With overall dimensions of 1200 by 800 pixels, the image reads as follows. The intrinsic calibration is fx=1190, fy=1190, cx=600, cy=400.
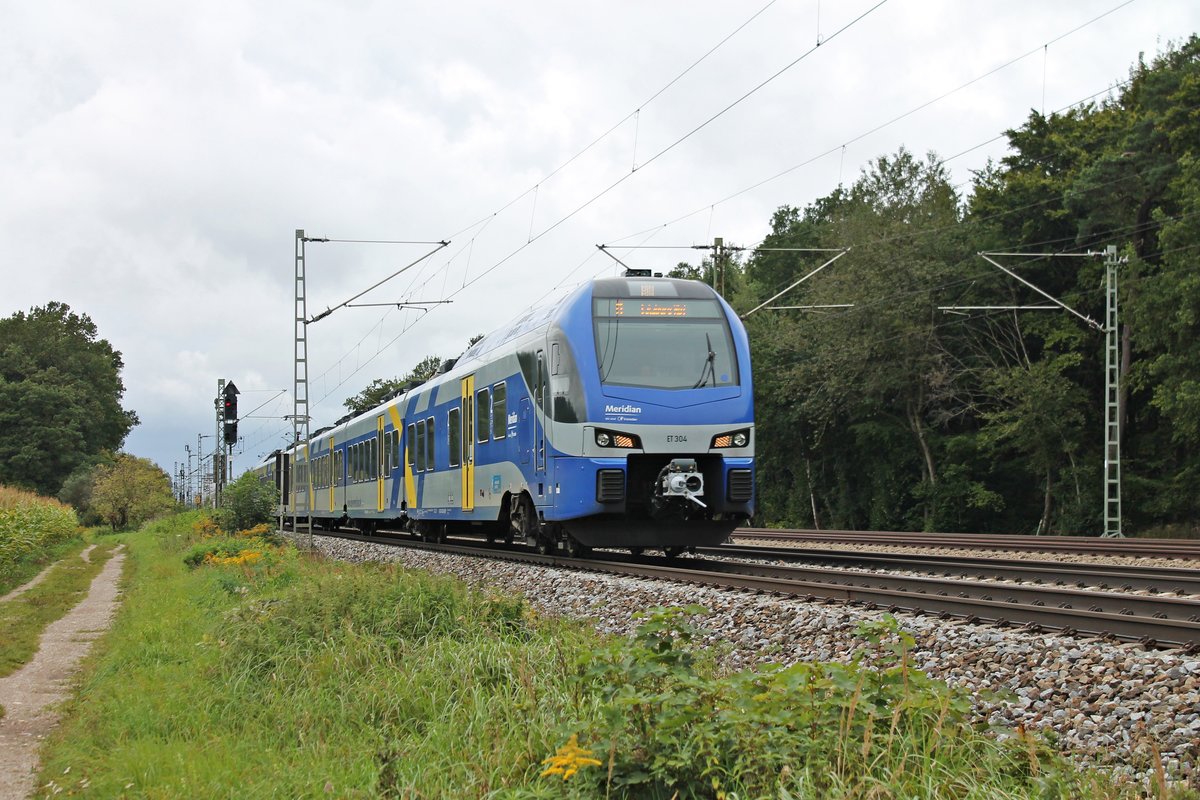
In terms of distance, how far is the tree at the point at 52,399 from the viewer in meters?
78.8

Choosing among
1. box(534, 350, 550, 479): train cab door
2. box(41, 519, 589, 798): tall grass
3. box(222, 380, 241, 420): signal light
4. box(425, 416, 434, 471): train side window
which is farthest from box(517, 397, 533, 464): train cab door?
box(222, 380, 241, 420): signal light

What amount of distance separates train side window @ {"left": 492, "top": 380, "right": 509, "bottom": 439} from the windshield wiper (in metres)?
3.57

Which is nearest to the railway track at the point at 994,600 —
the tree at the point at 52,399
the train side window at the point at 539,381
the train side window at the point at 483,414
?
the train side window at the point at 539,381

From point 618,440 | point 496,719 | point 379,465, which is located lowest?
point 496,719

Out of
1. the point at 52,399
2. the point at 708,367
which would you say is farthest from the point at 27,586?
the point at 52,399

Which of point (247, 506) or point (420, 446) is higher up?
point (420, 446)

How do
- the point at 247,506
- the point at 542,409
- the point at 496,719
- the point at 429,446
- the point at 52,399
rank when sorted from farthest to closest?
the point at 52,399 → the point at 247,506 → the point at 429,446 → the point at 542,409 → the point at 496,719

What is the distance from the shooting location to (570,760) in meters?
4.86

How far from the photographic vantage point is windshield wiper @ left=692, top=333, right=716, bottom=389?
1516 centimetres

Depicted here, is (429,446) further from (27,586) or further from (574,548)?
(27,586)

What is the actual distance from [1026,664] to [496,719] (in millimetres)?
3266

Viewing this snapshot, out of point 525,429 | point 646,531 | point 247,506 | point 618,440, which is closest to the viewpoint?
point 618,440

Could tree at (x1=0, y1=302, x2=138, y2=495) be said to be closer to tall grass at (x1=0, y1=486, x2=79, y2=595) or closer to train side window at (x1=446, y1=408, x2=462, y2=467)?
tall grass at (x1=0, y1=486, x2=79, y2=595)

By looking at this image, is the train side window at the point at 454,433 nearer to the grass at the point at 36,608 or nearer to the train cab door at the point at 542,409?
the train cab door at the point at 542,409
